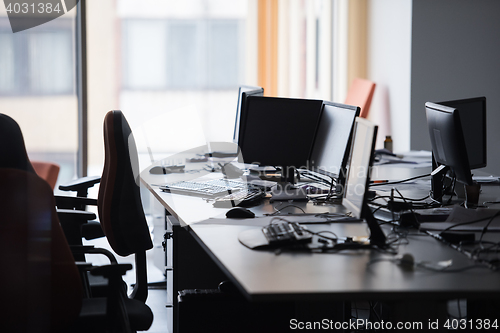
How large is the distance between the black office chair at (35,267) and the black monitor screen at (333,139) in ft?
4.07

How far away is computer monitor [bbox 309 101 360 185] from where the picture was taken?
2342 mm

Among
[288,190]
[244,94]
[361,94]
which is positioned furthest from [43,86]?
[288,190]

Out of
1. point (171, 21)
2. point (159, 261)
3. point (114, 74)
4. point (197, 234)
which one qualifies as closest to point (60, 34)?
point (114, 74)

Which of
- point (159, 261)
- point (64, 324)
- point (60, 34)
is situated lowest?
point (159, 261)

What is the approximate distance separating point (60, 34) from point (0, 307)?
4196mm

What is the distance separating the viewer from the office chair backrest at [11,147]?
2.41 meters

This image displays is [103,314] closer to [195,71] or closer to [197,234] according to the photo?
[197,234]

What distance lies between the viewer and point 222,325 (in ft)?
6.18

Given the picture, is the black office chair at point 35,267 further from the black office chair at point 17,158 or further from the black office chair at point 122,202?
the black office chair at point 17,158

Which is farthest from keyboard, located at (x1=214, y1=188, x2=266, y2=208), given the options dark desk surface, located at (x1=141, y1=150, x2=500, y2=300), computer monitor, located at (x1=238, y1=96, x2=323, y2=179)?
dark desk surface, located at (x1=141, y1=150, x2=500, y2=300)

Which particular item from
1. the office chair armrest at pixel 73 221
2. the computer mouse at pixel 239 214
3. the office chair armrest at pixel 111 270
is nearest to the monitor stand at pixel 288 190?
the computer mouse at pixel 239 214

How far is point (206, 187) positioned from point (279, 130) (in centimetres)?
48

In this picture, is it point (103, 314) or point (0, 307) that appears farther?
point (103, 314)

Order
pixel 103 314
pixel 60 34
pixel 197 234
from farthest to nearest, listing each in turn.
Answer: pixel 60 34 < pixel 197 234 < pixel 103 314
